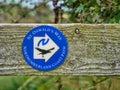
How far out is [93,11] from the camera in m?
2.21

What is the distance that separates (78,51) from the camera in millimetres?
1891

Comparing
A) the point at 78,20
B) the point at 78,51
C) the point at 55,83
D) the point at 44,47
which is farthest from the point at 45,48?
the point at 55,83

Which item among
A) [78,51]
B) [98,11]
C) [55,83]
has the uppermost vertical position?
[98,11]

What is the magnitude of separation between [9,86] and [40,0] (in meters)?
0.74

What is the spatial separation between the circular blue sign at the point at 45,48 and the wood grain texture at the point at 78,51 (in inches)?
1.0

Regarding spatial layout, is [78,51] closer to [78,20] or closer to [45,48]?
[45,48]

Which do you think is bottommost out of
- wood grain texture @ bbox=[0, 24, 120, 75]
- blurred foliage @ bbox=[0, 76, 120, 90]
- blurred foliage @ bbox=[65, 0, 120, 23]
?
blurred foliage @ bbox=[0, 76, 120, 90]

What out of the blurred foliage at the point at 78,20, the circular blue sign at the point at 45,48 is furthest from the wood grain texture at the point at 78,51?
the blurred foliage at the point at 78,20

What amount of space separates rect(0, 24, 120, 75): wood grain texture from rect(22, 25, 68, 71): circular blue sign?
2cm

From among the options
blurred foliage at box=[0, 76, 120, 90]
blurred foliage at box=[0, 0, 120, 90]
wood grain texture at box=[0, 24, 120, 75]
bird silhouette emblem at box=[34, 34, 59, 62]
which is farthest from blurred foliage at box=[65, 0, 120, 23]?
blurred foliage at box=[0, 76, 120, 90]

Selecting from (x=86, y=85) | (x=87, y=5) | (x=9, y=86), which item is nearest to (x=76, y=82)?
(x=86, y=85)

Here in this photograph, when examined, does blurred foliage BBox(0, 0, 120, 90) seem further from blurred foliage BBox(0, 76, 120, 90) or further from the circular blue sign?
the circular blue sign

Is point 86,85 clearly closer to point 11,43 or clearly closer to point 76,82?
point 76,82

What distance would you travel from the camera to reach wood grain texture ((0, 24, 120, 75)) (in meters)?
1.89
